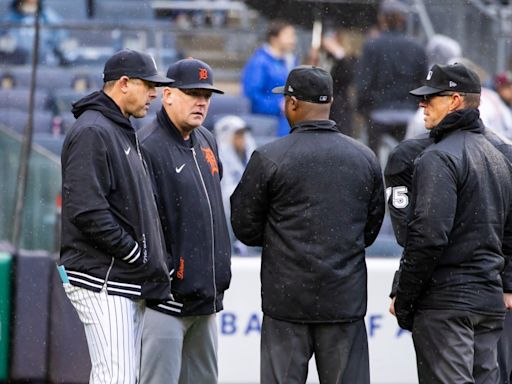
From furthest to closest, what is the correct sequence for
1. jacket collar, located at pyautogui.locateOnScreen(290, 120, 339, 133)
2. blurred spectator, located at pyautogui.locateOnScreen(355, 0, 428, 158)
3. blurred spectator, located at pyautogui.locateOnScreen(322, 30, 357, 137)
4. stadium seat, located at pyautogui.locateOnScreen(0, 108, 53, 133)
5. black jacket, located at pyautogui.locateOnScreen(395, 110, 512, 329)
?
blurred spectator, located at pyautogui.locateOnScreen(355, 0, 428, 158) < blurred spectator, located at pyautogui.locateOnScreen(322, 30, 357, 137) < stadium seat, located at pyautogui.locateOnScreen(0, 108, 53, 133) < jacket collar, located at pyautogui.locateOnScreen(290, 120, 339, 133) < black jacket, located at pyautogui.locateOnScreen(395, 110, 512, 329)

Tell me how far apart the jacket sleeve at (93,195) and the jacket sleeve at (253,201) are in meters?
0.61

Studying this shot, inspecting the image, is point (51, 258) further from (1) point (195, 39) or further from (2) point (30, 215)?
(1) point (195, 39)

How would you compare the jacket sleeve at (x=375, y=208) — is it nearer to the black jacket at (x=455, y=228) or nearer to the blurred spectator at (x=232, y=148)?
the black jacket at (x=455, y=228)

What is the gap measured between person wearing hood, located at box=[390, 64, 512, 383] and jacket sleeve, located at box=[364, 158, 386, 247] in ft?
0.71

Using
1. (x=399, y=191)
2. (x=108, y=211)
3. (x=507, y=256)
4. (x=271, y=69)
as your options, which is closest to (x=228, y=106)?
(x=271, y=69)

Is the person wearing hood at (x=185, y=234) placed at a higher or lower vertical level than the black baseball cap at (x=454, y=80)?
lower

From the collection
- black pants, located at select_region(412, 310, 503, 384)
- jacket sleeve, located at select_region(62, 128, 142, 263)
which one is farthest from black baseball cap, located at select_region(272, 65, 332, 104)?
black pants, located at select_region(412, 310, 503, 384)

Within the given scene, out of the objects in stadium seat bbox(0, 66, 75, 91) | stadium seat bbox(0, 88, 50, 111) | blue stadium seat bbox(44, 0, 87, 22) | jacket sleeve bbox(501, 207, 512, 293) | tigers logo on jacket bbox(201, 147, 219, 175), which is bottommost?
jacket sleeve bbox(501, 207, 512, 293)

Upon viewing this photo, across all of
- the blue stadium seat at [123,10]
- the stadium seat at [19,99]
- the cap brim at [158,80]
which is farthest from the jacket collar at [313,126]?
the blue stadium seat at [123,10]

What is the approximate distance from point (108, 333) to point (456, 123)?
1880mm

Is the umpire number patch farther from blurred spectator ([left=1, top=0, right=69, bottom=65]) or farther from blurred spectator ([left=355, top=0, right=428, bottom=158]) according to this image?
blurred spectator ([left=1, top=0, right=69, bottom=65])

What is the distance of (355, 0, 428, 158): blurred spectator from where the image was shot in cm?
774

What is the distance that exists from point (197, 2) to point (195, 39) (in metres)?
2.08

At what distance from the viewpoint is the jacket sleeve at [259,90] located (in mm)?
8320
